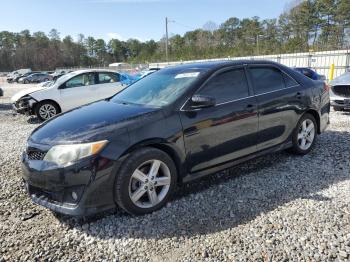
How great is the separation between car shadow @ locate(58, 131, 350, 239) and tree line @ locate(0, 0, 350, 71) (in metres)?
30.6

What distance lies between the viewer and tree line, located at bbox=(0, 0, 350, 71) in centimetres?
4217

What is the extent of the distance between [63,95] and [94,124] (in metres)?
7.27

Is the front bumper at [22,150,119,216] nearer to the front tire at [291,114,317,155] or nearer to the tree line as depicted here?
the front tire at [291,114,317,155]

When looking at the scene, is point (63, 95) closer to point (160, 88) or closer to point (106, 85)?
point (106, 85)

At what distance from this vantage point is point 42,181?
325 cm

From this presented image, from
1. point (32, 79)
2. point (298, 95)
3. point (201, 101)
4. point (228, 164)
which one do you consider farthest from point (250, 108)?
point (32, 79)

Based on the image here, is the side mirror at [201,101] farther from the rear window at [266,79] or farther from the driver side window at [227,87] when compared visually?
the rear window at [266,79]

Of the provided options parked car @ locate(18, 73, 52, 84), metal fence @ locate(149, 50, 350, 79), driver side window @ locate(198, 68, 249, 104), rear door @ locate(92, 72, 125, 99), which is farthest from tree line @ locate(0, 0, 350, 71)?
driver side window @ locate(198, 68, 249, 104)

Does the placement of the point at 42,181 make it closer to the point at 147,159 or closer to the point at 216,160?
the point at 147,159

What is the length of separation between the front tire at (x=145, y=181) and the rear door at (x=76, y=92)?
733 centimetres

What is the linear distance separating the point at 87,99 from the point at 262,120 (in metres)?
7.13

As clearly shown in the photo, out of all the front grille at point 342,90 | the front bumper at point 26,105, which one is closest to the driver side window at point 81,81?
the front bumper at point 26,105

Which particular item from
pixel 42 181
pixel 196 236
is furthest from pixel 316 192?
pixel 42 181

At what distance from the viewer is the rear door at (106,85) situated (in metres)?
10.5
